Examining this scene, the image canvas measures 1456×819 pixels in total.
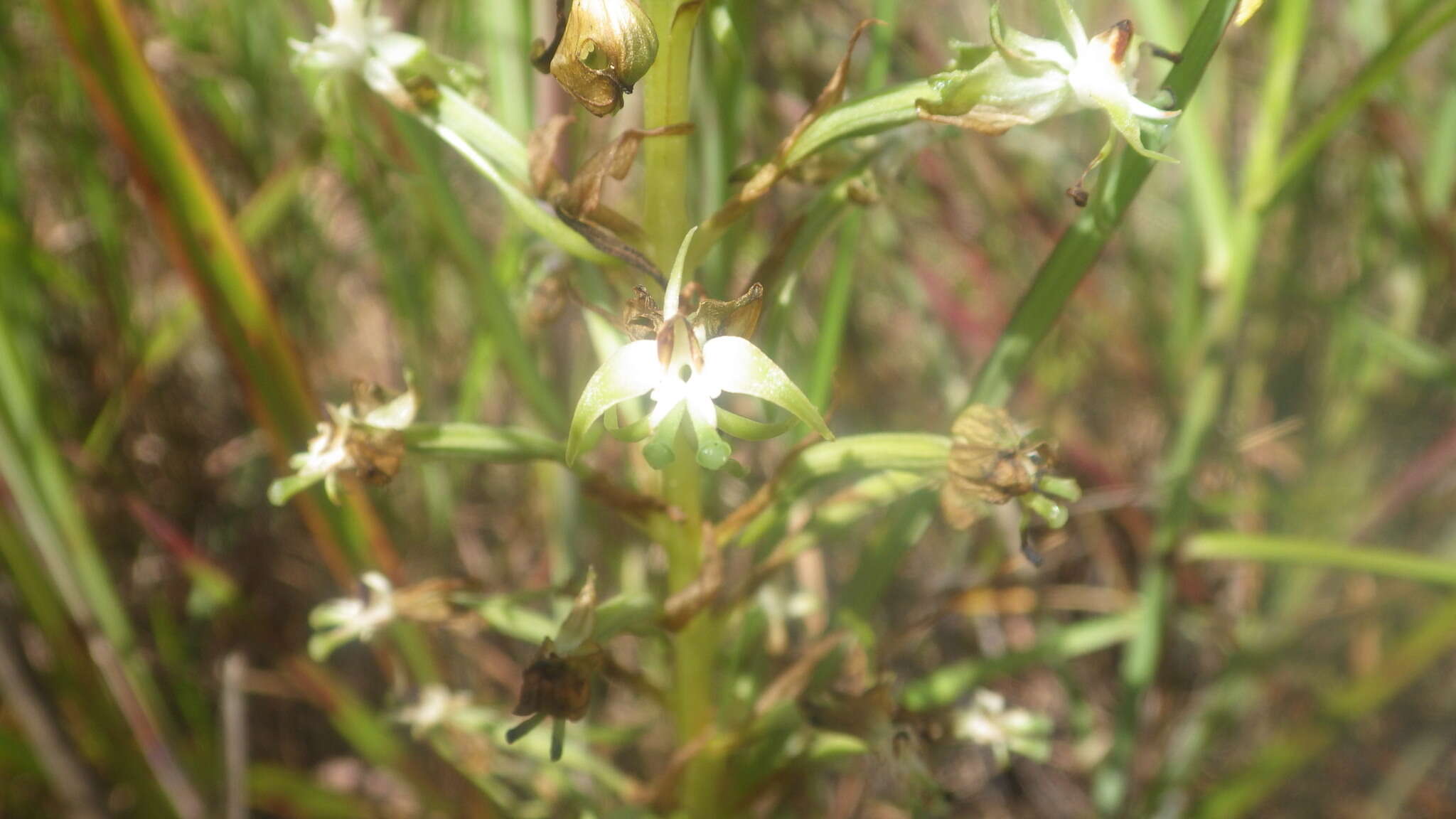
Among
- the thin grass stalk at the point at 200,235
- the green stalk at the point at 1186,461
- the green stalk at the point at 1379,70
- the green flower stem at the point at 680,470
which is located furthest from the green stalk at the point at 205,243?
the green stalk at the point at 1379,70

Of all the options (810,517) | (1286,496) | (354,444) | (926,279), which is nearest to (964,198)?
(926,279)

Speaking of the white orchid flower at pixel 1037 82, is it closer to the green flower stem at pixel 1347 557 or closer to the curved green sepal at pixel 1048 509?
the curved green sepal at pixel 1048 509

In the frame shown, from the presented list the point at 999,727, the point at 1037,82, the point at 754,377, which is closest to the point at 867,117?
the point at 1037,82

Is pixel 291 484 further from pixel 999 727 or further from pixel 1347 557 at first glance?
pixel 1347 557

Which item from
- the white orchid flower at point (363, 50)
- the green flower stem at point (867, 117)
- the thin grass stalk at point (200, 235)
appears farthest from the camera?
the thin grass stalk at point (200, 235)

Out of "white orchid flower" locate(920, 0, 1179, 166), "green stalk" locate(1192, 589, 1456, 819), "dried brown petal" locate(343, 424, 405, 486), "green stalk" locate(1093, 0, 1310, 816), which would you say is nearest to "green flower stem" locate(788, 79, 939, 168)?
"white orchid flower" locate(920, 0, 1179, 166)

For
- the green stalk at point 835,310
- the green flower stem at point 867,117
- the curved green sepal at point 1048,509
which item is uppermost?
the green flower stem at point 867,117

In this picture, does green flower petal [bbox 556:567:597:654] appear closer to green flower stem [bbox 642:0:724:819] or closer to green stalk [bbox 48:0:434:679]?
green flower stem [bbox 642:0:724:819]
